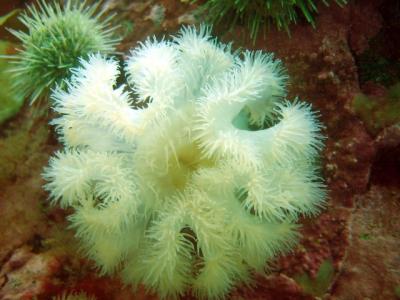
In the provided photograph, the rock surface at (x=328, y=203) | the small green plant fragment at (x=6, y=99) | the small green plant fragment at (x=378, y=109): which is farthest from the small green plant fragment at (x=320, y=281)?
the small green plant fragment at (x=6, y=99)

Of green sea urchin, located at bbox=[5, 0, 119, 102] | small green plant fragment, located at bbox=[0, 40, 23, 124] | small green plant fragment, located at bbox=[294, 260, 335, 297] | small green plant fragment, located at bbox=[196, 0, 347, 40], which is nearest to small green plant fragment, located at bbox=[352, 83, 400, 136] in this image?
small green plant fragment, located at bbox=[196, 0, 347, 40]

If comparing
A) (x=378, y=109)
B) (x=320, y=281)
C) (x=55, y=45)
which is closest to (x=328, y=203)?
(x=320, y=281)

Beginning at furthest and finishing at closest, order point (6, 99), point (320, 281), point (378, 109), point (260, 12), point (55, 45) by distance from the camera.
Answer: point (6, 99), point (55, 45), point (260, 12), point (378, 109), point (320, 281)

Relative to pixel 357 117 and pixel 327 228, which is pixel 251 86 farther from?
pixel 327 228

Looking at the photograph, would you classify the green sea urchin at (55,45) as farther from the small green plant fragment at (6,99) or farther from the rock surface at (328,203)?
the small green plant fragment at (6,99)

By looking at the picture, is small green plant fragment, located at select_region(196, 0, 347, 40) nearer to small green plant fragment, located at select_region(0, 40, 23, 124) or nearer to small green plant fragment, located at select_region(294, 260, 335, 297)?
small green plant fragment, located at select_region(294, 260, 335, 297)

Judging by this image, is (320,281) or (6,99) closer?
(320,281)

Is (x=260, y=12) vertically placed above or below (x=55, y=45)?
above

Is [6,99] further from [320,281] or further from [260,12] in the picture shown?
[320,281]
